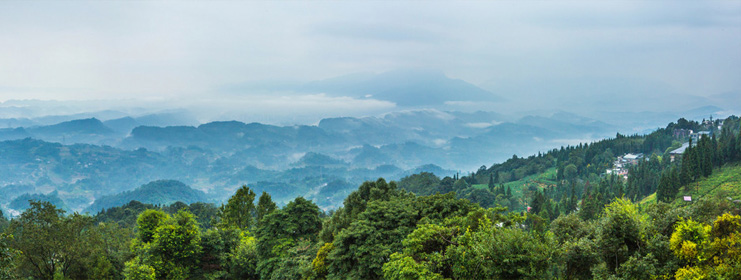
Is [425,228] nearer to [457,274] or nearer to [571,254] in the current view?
[457,274]

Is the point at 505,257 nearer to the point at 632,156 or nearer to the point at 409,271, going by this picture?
the point at 409,271

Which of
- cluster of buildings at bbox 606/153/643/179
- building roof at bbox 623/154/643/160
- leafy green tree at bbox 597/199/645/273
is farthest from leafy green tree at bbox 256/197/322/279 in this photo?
building roof at bbox 623/154/643/160

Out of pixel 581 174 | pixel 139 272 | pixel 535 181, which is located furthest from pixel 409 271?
pixel 535 181

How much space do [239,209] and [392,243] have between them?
3459 centimetres

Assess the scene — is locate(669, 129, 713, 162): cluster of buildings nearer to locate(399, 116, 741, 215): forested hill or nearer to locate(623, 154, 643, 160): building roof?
locate(399, 116, 741, 215): forested hill

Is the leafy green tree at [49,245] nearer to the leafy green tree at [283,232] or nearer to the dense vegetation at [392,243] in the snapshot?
the dense vegetation at [392,243]

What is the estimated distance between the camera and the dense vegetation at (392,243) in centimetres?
1633

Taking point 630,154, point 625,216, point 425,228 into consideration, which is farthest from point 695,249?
point 630,154

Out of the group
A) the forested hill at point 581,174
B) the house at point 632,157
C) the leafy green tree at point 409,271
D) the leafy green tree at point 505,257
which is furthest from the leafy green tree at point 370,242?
the house at point 632,157

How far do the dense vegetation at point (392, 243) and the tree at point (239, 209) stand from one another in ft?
0.45

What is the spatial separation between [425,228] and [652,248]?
9687mm

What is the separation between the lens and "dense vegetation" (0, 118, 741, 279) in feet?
53.6

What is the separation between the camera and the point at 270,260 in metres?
32.4

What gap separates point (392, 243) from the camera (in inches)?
958
